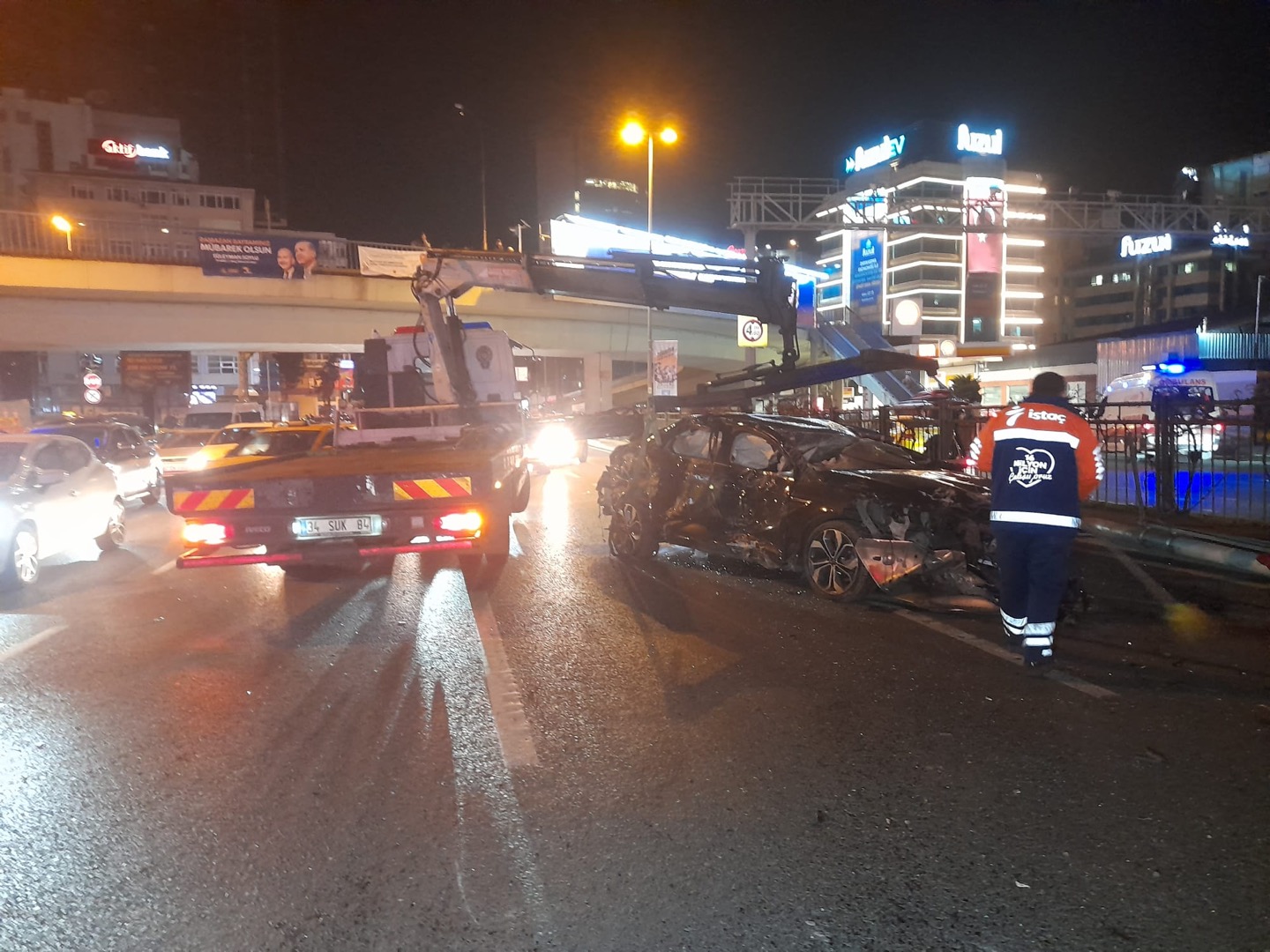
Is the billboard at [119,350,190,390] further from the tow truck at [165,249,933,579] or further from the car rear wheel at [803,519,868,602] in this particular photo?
the car rear wheel at [803,519,868,602]

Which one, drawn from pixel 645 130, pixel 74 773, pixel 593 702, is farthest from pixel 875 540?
pixel 645 130

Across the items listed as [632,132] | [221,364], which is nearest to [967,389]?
[632,132]

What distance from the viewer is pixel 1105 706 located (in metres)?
4.92

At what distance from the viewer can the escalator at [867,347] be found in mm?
35719

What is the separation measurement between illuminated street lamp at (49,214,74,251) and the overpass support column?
17.3 m

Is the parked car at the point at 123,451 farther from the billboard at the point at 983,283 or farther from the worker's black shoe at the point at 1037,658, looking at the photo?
the billboard at the point at 983,283

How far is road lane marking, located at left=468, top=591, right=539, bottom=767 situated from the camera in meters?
4.43

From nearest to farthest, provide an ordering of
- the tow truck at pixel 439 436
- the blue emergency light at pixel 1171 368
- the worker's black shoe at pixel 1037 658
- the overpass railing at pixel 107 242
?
the worker's black shoe at pixel 1037 658
the tow truck at pixel 439 436
the overpass railing at pixel 107 242
the blue emergency light at pixel 1171 368

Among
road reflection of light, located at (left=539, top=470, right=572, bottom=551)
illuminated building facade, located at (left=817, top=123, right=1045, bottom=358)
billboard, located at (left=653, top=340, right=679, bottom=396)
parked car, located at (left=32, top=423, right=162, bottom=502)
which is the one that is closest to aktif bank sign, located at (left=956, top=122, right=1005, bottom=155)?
illuminated building facade, located at (left=817, top=123, right=1045, bottom=358)

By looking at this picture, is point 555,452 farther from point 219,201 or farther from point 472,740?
point 219,201

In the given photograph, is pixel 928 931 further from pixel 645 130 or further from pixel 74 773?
pixel 645 130

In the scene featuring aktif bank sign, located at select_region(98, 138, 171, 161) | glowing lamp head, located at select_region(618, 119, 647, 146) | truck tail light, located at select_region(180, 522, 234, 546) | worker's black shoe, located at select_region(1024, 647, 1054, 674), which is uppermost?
aktif bank sign, located at select_region(98, 138, 171, 161)

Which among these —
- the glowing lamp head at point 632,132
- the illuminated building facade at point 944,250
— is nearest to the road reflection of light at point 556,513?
Result: the glowing lamp head at point 632,132

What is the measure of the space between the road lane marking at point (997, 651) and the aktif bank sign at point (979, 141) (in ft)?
300
